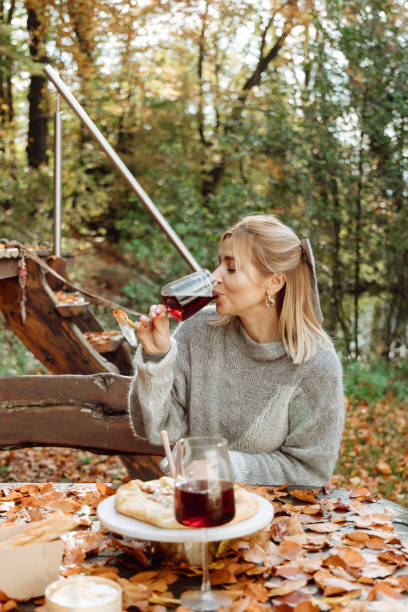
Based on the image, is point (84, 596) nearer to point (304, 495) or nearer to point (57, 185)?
point (304, 495)

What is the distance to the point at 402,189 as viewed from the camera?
696 centimetres

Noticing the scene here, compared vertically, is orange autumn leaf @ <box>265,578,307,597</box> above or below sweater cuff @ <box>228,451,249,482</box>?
above

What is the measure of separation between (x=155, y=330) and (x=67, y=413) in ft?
1.66

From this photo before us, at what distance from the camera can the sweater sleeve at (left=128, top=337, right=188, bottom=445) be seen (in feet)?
6.49

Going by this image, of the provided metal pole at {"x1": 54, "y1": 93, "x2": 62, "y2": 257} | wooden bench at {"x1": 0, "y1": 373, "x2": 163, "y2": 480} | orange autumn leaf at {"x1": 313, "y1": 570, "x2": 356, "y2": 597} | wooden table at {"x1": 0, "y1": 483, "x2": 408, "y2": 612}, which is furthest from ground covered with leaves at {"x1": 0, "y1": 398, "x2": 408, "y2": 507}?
orange autumn leaf at {"x1": 313, "y1": 570, "x2": 356, "y2": 597}

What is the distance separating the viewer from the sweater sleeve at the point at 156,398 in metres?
1.98

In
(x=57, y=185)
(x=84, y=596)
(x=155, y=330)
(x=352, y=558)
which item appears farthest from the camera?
(x=57, y=185)

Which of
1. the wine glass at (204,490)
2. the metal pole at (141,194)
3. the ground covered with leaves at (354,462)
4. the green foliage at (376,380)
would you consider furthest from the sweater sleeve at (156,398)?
the green foliage at (376,380)

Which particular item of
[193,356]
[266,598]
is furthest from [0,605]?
[193,356]

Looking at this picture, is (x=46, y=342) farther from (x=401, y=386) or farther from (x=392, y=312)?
(x=392, y=312)

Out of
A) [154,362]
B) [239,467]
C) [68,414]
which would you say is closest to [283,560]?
[239,467]

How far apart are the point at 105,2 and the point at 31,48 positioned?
134 centimetres

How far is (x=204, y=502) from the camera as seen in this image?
3.54 ft

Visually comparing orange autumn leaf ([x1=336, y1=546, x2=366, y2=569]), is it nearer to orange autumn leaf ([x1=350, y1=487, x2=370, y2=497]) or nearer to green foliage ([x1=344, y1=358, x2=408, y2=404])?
orange autumn leaf ([x1=350, y1=487, x2=370, y2=497])
